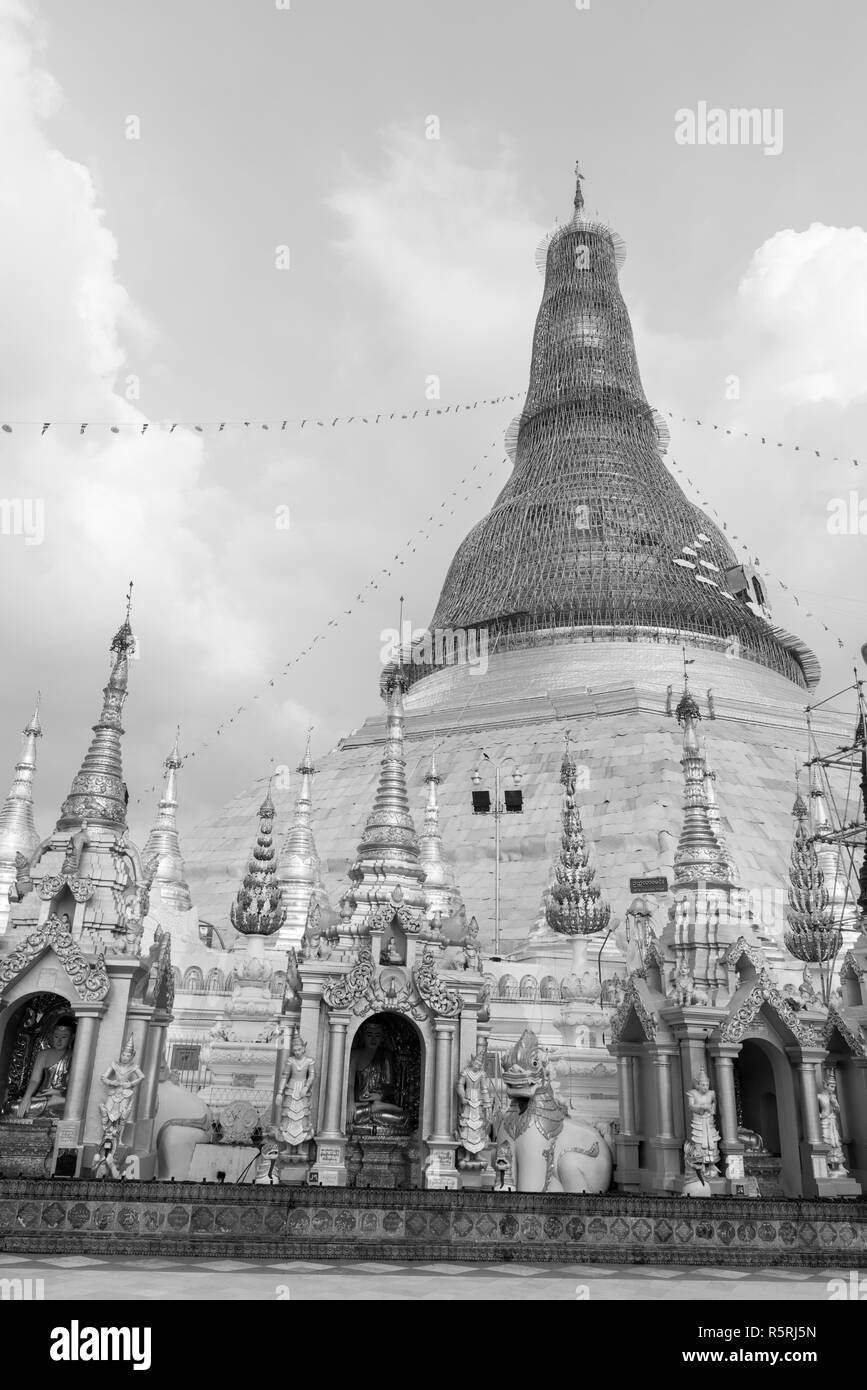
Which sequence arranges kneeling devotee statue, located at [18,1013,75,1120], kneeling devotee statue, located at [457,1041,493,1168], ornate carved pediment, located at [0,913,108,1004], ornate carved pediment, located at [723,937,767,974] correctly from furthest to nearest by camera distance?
1. ornate carved pediment, located at [723,937,767,974]
2. ornate carved pediment, located at [0,913,108,1004]
3. kneeling devotee statue, located at [18,1013,75,1120]
4. kneeling devotee statue, located at [457,1041,493,1168]

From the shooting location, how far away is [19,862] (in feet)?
83.2

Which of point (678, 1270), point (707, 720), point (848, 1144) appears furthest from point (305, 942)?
point (707, 720)

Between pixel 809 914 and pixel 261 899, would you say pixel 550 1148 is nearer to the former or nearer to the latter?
pixel 261 899

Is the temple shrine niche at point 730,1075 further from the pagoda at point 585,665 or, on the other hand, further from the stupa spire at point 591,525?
the stupa spire at point 591,525

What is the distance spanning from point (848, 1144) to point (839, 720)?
31689 millimetres

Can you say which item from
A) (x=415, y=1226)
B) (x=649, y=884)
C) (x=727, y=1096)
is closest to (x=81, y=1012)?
(x=415, y=1226)

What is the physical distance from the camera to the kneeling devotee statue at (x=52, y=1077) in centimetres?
1539

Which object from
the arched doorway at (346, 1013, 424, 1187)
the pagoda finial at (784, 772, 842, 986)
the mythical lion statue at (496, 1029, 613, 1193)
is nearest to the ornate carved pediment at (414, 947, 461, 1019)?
the arched doorway at (346, 1013, 424, 1187)

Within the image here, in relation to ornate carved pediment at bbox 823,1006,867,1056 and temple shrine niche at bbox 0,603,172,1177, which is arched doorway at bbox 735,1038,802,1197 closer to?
ornate carved pediment at bbox 823,1006,867,1056

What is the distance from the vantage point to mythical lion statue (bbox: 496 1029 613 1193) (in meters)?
15.8

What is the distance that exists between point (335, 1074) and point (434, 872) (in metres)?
11.6

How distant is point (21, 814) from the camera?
29719mm

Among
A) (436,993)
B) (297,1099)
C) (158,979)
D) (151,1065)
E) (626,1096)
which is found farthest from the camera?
(626,1096)

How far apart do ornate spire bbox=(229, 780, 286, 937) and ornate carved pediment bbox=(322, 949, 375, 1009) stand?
39.4 ft
